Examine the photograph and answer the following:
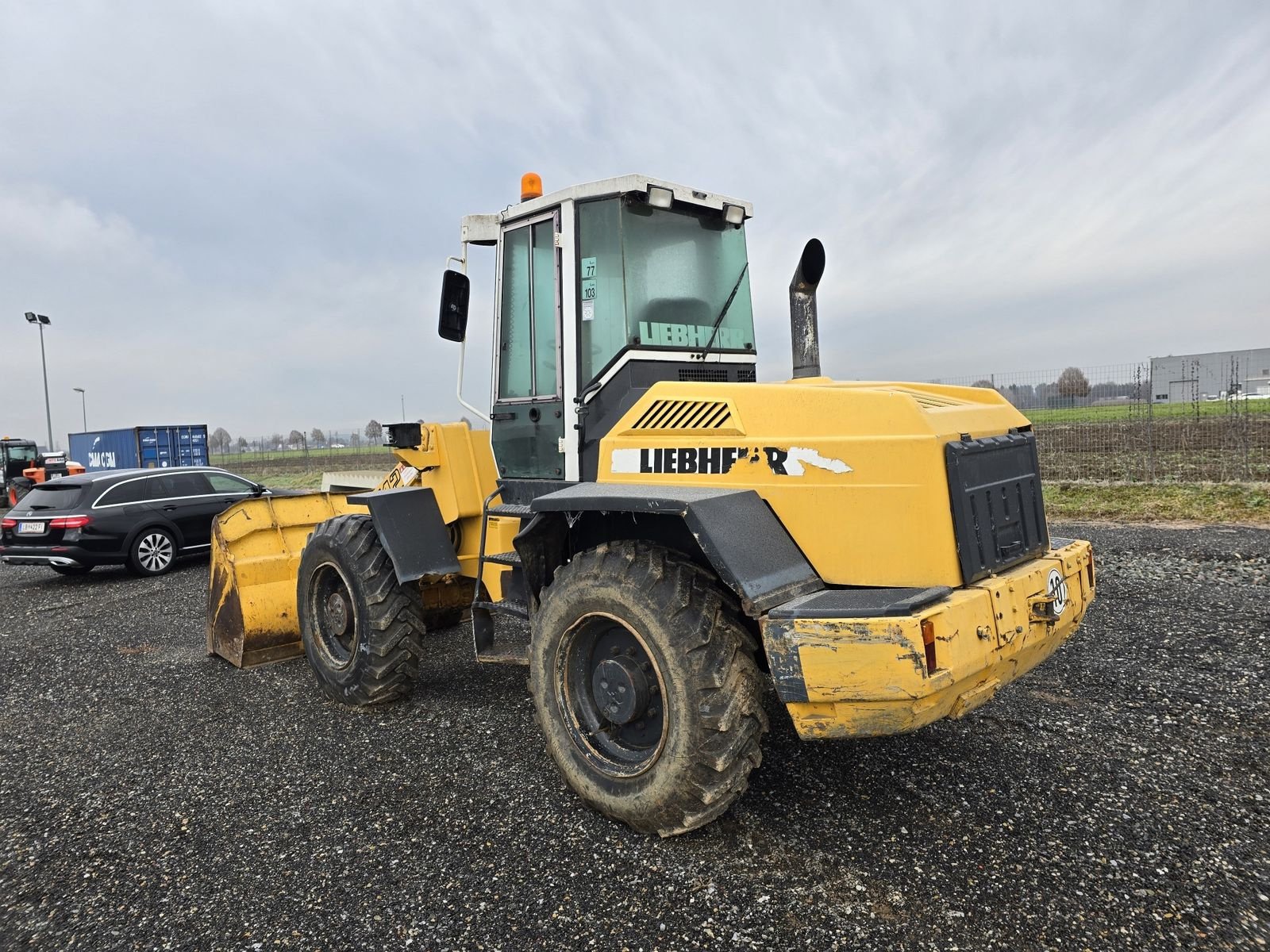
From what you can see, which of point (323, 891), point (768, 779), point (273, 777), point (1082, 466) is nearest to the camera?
point (323, 891)

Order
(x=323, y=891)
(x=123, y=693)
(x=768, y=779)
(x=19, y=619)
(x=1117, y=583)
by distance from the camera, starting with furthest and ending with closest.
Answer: (x=19, y=619)
(x=1117, y=583)
(x=123, y=693)
(x=768, y=779)
(x=323, y=891)

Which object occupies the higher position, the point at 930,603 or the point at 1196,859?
the point at 930,603

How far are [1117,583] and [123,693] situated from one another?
312 inches

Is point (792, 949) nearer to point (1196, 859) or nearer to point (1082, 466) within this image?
point (1196, 859)

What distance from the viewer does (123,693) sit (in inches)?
210

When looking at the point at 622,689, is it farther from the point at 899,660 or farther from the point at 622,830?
the point at 899,660

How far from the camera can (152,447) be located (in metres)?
23.5

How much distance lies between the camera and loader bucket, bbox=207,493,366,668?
5.69 m

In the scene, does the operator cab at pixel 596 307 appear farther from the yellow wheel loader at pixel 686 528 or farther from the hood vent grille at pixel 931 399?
the hood vent grille at pixel 931 399

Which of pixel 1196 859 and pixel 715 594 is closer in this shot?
pixel 1196 859

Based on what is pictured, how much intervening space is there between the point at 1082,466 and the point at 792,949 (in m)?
15.7

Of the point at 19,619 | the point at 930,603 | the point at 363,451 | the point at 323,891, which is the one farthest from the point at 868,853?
the point at 363,451

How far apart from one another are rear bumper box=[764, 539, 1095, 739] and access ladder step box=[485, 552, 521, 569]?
185cm

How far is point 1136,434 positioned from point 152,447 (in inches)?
1045
